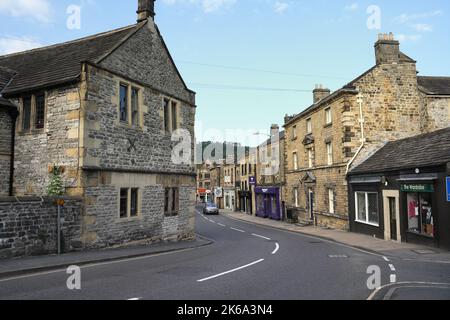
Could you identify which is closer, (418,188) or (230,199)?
(418,188)

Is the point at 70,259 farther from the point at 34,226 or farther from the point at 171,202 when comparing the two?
the point at 171,202

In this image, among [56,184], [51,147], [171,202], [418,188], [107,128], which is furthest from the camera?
[171,202]

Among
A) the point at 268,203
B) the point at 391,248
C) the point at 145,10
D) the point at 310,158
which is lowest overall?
the point at 391,248

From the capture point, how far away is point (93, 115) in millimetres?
14867

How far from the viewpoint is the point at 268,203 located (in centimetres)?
4247

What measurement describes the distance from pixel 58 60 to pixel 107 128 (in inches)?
186

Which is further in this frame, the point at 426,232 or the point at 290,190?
the point at 290,190

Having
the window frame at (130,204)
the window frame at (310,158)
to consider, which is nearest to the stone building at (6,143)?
the window frame at (130,204)

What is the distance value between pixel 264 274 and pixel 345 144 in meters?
15.6

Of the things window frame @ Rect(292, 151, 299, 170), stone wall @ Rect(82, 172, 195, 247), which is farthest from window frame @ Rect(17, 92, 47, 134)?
window frame @ Rect(292, 151, 299, 170)

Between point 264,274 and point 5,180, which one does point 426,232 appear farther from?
point 5,180

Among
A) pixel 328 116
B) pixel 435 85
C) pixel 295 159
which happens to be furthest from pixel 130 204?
pixel 435 85

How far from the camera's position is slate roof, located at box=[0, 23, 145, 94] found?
1566 cm
